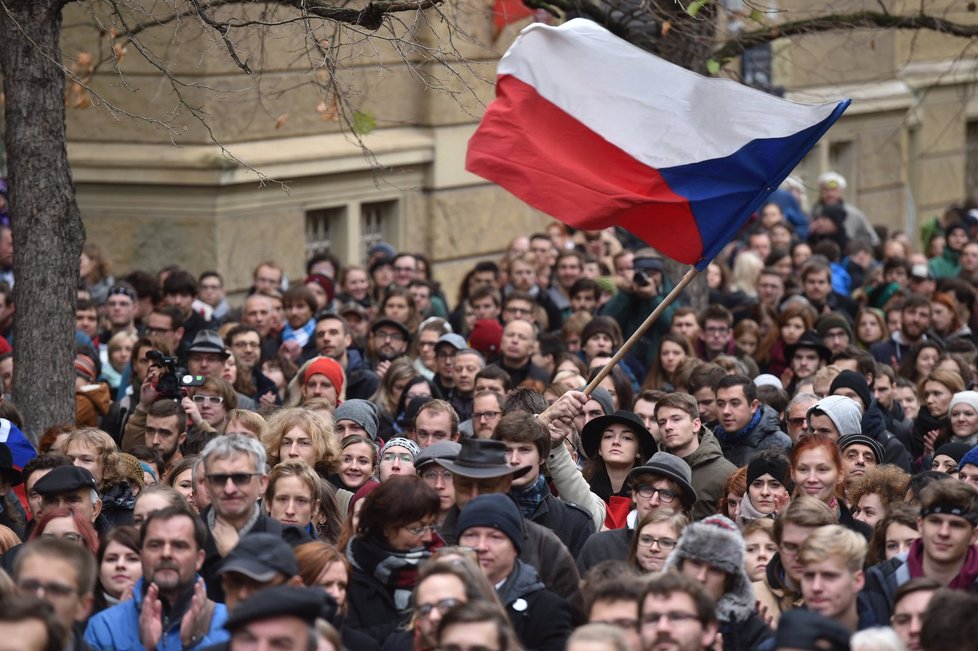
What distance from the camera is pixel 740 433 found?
10.5 m

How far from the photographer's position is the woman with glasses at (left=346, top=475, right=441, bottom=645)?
695 centimetres

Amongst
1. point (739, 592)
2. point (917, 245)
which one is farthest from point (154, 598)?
point (917, 245)

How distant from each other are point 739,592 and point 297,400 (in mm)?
5248

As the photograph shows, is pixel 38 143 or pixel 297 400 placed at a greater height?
pixel 38 143

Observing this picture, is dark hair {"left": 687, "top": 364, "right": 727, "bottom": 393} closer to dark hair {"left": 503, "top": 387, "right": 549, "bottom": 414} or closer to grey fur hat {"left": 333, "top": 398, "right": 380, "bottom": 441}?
dark hair {"left": 503, "top": 387, "right": 549, "bottom": 414}

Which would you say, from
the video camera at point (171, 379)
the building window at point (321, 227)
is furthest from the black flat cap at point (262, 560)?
the building window at point (321, 227)

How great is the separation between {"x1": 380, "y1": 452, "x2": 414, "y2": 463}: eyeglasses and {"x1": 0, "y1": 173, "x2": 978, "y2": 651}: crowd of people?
0.03 m

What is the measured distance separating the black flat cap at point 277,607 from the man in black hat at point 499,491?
5.82 feet

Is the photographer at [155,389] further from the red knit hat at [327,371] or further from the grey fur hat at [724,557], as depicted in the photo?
the grey fur hat at [724,557]

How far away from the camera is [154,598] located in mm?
6398

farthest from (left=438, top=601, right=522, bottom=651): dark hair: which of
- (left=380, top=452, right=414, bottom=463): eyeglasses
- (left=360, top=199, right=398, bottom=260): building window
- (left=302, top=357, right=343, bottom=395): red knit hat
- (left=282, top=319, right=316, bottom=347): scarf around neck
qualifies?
(left=360, top=199, right=398, bottom=260): building window

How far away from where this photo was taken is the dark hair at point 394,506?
7027 millimetres

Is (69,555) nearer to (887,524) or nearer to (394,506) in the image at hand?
(394,506)

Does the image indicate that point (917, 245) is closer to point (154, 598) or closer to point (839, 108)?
point (839, 108)
